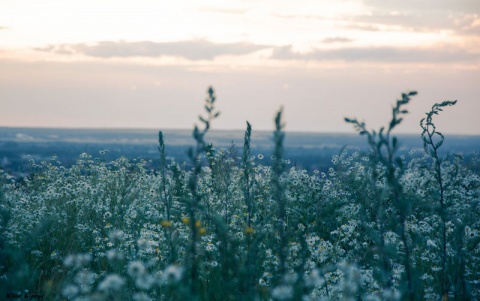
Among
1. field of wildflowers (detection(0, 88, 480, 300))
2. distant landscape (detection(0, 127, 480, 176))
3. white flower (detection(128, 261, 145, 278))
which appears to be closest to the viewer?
white flower (detection(128, 261, 145, 278))

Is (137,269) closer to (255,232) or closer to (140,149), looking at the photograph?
(255,232)

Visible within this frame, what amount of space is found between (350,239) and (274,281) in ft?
6.71

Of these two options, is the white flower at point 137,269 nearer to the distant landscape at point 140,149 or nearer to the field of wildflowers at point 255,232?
the field of wildflowers at point 255,232

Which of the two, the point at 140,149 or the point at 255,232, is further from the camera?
the point at 140,149

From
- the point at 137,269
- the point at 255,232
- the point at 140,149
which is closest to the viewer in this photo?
the point at 137,269

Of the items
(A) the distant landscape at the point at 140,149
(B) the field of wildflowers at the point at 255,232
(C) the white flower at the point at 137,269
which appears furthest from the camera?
(A) the distant landscape at the point at 140,149

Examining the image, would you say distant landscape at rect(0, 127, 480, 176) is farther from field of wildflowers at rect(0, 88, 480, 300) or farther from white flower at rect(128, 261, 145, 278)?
white flower at rect(128, 261, 145, 278)

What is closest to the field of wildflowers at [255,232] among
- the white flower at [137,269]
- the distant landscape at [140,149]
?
the white flower at [137,269]

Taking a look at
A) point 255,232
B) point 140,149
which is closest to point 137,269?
point 255,232

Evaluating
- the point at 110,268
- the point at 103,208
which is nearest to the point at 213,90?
the point at 110,268

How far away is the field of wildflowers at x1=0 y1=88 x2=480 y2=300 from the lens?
4332 millimetres

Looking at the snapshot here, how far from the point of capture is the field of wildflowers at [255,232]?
14.2 ft

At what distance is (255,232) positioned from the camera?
21.6ft

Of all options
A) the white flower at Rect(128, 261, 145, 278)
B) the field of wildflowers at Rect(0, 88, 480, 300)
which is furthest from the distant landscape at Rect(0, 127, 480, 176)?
the white flower at Rect(128, 261, 145, 278)
